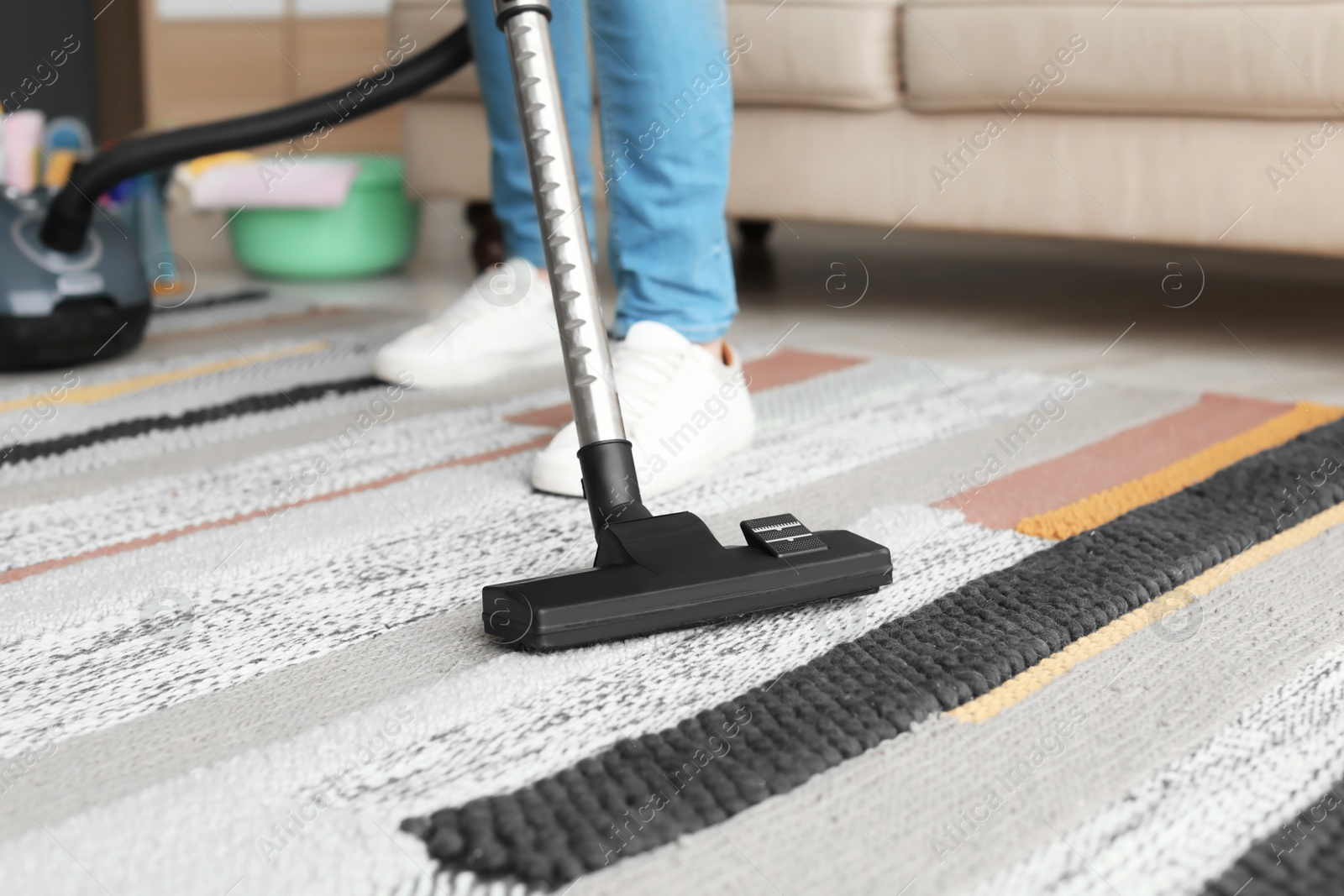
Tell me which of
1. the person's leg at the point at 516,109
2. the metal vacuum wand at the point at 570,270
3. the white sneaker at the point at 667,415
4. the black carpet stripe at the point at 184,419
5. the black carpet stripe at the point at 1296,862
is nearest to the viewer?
the black carpet stripe at the point at 1296,862

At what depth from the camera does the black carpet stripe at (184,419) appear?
1070mm

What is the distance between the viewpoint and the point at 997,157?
4.88ft

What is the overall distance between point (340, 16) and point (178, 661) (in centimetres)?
282

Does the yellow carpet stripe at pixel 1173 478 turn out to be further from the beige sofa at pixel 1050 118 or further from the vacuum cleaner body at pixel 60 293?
the vacuum cleaner body at pixel 60 293

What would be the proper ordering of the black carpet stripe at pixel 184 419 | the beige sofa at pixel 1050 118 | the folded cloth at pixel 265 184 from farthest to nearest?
the folded cloth at pixel 265 184 → the beige sofa at pixel 1050 118 → the black carpet stripe at pixel 184 419

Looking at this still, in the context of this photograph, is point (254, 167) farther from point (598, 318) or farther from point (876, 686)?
point (876, 686)

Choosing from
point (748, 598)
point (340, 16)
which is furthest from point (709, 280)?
point (340, 16)

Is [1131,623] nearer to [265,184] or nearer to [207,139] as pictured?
[207,139]

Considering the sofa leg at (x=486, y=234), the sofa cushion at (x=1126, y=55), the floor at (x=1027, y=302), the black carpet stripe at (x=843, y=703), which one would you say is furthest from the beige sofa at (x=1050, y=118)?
the black carpet stripe at (x=843, y=703)

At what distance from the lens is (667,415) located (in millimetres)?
949

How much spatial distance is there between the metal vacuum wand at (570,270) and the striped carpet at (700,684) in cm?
10

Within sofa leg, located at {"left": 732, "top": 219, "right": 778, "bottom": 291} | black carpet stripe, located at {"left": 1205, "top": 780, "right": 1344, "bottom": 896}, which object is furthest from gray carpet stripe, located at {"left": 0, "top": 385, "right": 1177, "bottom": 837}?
sofa leg, located at {"left": 732, "top": 219, "right": 778, "bottom": 291}

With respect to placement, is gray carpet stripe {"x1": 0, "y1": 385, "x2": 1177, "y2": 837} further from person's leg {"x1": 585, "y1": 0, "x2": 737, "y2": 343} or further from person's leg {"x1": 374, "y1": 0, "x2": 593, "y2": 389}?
person's leg {"x1": 374, "y1": 0, "x2": 593, "y2": 389}

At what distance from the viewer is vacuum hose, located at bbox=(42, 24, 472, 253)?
4.43 feet
